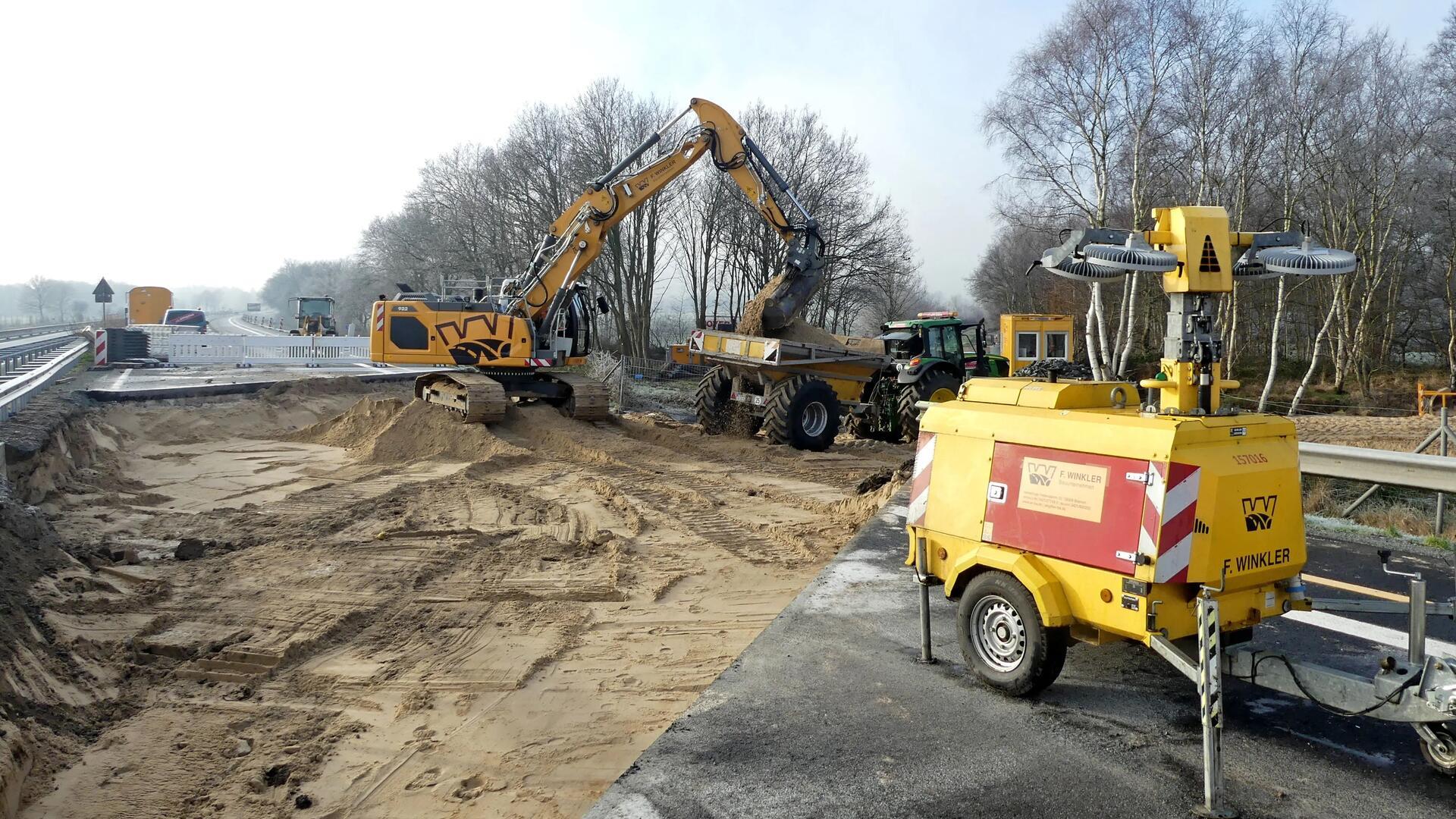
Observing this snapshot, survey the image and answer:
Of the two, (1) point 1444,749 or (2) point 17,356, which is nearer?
(1) point 1444,749

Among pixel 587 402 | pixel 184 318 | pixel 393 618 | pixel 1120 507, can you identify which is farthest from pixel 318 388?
pixel 184 318

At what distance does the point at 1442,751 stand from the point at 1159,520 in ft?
4.53

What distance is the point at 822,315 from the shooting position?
3806cm

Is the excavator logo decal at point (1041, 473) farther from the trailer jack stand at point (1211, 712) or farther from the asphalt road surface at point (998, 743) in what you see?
the asphalt road surface at point (998, 743)

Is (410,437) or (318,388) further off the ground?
(318,388)

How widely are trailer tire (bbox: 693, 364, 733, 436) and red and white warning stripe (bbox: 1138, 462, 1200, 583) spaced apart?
538 inches

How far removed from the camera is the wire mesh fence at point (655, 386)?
23719 millimetres

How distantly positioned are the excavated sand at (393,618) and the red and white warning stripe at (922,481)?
1.79m

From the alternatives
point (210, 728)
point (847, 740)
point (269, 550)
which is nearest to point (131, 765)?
point (210, 728)

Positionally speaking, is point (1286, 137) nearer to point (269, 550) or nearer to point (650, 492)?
point (650, 492)

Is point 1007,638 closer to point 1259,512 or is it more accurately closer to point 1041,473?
point 1041,473

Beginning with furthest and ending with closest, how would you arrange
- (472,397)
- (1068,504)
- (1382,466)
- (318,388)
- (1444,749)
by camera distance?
1. (318,388)
2. (472,397)
3. (1382,466)
4. (1068,504)
5. (1444,749)

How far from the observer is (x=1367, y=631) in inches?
215

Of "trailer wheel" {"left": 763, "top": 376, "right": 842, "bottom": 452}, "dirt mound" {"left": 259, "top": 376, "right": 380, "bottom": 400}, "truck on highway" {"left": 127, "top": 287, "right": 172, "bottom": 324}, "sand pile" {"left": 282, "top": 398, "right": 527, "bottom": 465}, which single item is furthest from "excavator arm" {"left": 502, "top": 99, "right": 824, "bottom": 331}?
"truck on highway" {"left": 127, "top": 287, "right": 172, "bottom": 324}
